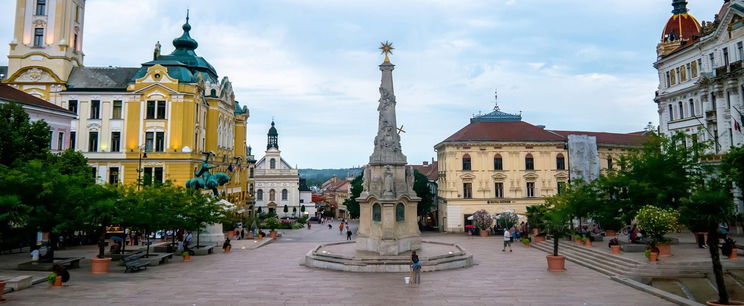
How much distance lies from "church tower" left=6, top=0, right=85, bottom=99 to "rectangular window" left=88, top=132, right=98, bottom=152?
5378 millimetres

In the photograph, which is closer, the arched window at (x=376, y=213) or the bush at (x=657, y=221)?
the bush at (x=657, y=221)

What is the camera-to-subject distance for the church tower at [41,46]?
152ft

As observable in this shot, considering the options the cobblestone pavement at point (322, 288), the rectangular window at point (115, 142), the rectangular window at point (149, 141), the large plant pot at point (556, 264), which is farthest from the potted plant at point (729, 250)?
the rectangular window at point (115, 142)

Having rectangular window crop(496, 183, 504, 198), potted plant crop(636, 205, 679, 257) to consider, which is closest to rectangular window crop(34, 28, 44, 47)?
rectangular window crop(496, 183, 504, 198)

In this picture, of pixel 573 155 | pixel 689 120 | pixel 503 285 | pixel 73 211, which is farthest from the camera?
pixel 573 155

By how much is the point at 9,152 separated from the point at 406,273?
2189cm

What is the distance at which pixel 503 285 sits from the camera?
18.5m

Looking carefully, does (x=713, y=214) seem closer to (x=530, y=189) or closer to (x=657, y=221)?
(x=657, y=221)

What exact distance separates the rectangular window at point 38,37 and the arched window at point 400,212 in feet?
137

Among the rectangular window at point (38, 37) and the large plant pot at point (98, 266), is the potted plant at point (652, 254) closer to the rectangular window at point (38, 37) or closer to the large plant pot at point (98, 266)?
the large plant pot at point (98, 266)

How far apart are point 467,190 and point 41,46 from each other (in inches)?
1731

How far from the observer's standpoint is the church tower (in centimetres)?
4634

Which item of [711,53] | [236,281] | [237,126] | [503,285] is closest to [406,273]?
[503,285]

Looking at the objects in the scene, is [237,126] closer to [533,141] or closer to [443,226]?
[443,226]
